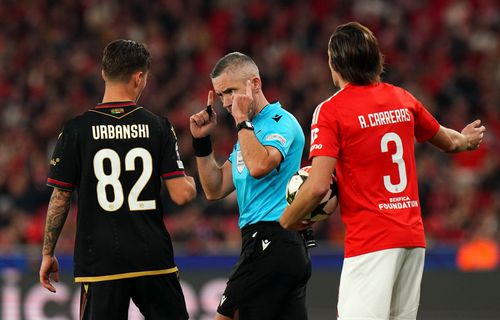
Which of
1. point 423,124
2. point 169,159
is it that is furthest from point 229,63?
point 423,124

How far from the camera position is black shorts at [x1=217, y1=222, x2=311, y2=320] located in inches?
221

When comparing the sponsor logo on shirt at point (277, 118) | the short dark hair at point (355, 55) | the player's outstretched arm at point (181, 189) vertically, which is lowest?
the player's outstretched arm at point (181, 189)

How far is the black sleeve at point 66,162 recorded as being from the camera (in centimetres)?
548

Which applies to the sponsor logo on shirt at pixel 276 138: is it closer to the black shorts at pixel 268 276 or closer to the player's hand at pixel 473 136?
the black shorts at pixel 268 276

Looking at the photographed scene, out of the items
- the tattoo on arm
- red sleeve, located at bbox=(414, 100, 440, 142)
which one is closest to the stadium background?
the tattoo on arm

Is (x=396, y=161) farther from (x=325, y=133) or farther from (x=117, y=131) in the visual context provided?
(x=117, y=131)

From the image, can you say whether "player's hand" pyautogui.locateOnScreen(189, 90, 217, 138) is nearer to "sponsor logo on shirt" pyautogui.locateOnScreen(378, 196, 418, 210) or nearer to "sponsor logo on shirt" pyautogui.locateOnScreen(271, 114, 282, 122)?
"sponsor logo on shirt" pyautogui.locateOnScreen(271, 114, 282, 122)

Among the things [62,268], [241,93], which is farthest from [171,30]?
[241,93]

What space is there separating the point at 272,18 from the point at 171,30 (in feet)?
6.00

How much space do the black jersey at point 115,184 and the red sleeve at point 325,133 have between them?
98 cm

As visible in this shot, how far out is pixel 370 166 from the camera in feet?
16.0

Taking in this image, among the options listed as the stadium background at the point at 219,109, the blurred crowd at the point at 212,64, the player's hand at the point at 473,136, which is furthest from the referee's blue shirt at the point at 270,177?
the blurred crowd at the point at 212,64

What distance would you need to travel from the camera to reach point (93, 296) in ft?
18.0

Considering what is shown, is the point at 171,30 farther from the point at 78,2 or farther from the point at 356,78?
the point at 356,78
